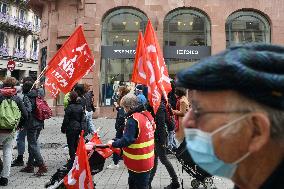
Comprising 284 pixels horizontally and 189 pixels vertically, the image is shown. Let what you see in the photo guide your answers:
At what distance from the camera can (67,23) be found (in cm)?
2102

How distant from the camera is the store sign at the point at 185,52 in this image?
66.1ft

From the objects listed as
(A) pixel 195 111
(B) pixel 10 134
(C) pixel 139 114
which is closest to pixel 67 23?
(B) pixel 10 134

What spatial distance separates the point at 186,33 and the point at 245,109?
19.8m

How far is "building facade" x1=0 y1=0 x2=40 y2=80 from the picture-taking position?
38250 mm

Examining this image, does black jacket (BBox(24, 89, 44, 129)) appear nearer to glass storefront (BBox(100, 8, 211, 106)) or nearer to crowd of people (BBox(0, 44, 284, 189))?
crowd of people (BBox(0, 44, 284, 189))

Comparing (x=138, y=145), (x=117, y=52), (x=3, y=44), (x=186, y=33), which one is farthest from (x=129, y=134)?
(x=3, y=44)

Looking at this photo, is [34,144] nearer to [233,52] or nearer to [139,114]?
[139,114]

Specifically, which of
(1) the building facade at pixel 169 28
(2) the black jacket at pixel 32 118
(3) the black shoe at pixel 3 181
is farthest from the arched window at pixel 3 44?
(3) the black shoe at pixel 3 181

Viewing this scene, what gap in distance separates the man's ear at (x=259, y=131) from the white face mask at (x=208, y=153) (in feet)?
0.12

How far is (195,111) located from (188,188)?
211 inches

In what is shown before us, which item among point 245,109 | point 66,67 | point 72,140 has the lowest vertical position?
point 72,140

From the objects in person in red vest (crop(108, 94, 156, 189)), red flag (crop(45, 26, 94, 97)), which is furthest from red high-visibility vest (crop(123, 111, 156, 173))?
red flag (crop(45, 26, 94, 97))

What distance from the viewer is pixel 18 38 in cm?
4128

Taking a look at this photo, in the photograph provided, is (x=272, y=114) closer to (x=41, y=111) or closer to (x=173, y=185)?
(x=173, y=185)
